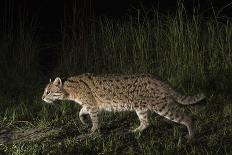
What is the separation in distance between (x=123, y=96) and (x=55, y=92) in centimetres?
109

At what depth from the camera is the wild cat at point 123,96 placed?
24.5ft

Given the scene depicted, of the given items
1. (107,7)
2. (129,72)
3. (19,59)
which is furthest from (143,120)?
(107,7)

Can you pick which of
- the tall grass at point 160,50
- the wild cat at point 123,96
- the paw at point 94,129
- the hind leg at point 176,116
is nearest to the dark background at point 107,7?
the tall grass at point 160,50

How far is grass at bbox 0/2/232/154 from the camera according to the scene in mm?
7125

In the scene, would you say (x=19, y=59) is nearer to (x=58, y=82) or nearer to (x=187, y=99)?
(x=58, y=82)

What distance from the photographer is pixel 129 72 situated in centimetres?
1038

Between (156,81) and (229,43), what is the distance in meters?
3.00

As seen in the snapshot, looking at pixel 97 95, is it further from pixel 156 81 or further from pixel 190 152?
pixel 190 152

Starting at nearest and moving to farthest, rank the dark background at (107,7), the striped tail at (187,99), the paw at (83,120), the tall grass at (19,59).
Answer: the striped tail at (187,99), the paw at (83,120), the tall grass at (19,59), the dark background at (107,7)

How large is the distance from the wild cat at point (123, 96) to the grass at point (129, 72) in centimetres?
22

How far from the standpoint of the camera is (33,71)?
11.6 metres

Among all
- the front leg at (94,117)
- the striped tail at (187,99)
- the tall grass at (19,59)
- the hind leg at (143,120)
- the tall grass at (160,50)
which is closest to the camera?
the striped tail at (187,99)

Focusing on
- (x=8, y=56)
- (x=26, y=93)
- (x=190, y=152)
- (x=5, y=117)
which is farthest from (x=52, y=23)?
(x=190, y=152)

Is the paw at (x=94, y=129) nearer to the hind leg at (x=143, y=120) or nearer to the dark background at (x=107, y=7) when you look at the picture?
the hind leg at (x=143, y=120)
